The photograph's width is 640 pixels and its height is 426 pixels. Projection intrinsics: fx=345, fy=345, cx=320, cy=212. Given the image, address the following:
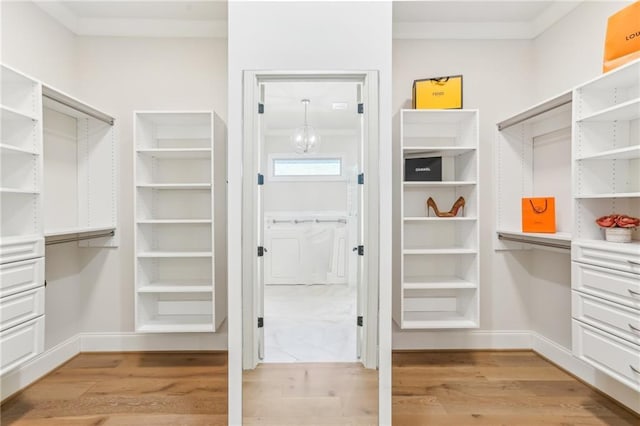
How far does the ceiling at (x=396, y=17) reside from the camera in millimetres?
2693

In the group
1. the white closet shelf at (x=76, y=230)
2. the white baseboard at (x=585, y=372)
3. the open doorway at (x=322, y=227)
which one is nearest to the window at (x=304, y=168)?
the open doorway at (x=322, y=227)

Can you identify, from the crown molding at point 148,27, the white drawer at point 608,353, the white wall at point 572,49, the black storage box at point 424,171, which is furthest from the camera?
the crown molding at point 148,27

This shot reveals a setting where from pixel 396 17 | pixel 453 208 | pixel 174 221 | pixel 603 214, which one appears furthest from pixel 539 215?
pixel 174 221

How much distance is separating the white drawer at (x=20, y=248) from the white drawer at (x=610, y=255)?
3121 mm

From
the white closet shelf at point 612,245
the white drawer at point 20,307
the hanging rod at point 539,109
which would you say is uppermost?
the hanging rod at point 539,109

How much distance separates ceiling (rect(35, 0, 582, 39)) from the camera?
269cm

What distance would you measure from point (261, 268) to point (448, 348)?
1.98 metres

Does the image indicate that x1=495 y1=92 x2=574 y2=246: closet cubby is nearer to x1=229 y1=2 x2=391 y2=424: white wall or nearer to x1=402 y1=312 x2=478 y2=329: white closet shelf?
x1=402 y1=312 x2=478 y2=329: white closet shelf

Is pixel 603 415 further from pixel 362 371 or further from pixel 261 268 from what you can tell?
pixel 261 268

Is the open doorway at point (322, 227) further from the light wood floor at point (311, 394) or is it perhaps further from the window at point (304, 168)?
the light wood floor at point (311, 394)

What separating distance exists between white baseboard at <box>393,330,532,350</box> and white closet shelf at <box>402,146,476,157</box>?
5.00ft

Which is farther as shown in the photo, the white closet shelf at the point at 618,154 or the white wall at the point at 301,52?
the white wall at the point at 301,52

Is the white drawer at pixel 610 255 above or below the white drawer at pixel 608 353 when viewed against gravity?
above

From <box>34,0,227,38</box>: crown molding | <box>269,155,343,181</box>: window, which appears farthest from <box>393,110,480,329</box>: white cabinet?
<box>34,0,227,38</box>: crown molding
